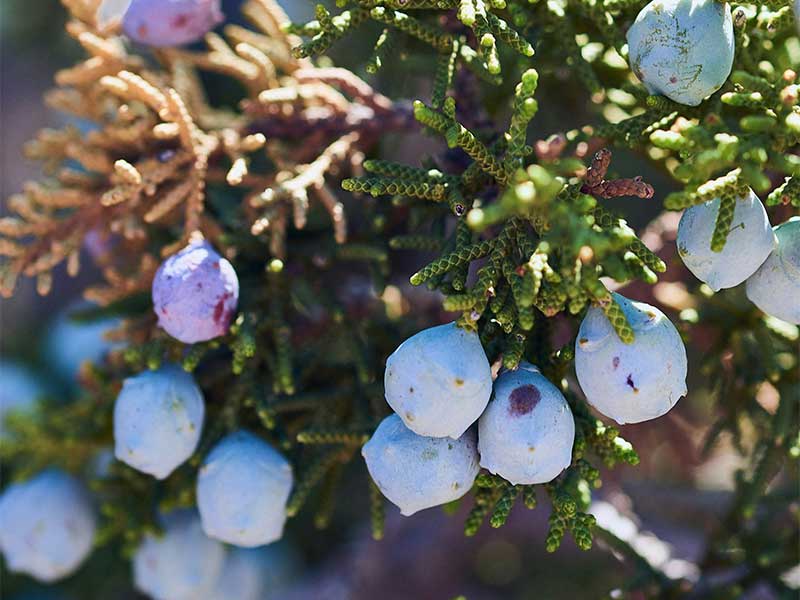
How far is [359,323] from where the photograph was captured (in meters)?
1.61

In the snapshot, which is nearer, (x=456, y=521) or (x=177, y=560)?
(x=177, y=560)

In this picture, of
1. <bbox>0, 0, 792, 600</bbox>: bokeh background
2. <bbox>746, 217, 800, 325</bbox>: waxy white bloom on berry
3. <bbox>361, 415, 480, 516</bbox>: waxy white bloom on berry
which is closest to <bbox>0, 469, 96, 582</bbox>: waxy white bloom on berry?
<bbox>0, 0, 792, 600</bbox>: bokeh background

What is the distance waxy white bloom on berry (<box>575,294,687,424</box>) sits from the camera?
1.04m

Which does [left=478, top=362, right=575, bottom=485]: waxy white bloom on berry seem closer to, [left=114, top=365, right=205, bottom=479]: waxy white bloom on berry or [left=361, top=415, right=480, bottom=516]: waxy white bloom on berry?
[left=361, top=415, right=480, bottom=516]: waxy white bloom on berry

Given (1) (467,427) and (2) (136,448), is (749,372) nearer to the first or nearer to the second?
(1) (467,427)

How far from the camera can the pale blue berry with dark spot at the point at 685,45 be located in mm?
1092

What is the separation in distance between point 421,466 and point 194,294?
0.47m

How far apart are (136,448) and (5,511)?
0.57 meters

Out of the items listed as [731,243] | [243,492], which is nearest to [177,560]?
[243,492]

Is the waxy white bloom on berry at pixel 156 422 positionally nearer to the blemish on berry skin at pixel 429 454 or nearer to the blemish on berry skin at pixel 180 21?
the blemish on berry skin at pixel 429 454

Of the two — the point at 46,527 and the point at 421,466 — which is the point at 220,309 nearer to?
the point at 421,466

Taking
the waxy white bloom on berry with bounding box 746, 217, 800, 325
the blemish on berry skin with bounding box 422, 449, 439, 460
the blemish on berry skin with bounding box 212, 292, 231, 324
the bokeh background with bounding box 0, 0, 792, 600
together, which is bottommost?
the bokeh background with bounding box 0, 0, 792, 600

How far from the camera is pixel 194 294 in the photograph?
Result: 1.28 m

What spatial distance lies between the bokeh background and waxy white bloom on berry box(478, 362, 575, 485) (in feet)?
2.46
